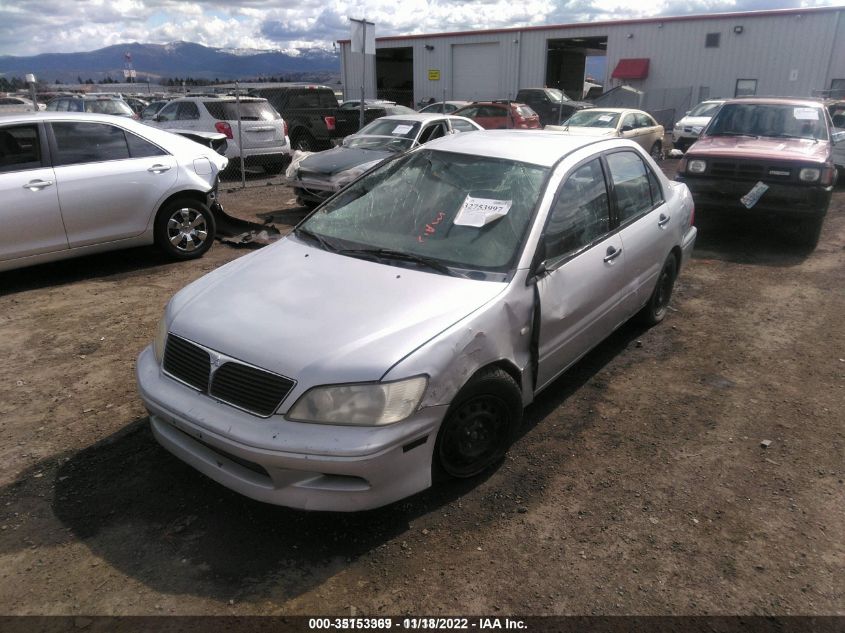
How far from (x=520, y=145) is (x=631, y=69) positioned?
96.4 feet

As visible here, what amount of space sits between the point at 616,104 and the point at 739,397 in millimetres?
25229

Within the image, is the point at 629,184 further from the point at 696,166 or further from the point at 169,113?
the point at 169,113

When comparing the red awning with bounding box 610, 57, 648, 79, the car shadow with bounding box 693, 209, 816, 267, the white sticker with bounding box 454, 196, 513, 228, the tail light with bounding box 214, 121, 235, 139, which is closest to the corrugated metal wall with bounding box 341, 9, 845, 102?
the red awning with bounding box 610, 57, 648, 79

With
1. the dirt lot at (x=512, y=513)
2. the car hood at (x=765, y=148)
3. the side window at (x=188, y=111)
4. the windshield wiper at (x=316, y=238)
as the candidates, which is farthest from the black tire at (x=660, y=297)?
the side window at (x=188, y=111)

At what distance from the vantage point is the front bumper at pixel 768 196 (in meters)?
7.50

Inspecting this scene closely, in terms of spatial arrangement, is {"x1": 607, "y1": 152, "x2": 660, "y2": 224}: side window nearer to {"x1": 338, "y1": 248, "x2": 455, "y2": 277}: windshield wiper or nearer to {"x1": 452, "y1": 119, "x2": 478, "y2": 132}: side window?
{"x1": 338, "y1": 248, "x2": 455, "y2": 277}: windshield wiper

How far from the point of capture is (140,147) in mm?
6578

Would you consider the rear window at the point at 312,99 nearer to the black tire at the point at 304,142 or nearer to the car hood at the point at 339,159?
the black tire at the point at 304,142

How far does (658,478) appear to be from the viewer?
3.35 m

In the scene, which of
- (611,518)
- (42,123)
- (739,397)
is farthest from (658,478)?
(42,123)

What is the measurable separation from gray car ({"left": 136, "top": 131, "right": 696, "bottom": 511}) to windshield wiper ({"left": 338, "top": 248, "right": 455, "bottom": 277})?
0.04 ft

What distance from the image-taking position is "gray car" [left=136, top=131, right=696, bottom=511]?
2.62 metres

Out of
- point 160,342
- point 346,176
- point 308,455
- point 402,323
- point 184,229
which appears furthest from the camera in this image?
point 346,176

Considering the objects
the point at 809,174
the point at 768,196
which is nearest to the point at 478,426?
the point at 768,196
